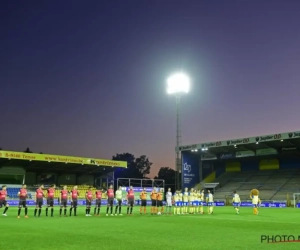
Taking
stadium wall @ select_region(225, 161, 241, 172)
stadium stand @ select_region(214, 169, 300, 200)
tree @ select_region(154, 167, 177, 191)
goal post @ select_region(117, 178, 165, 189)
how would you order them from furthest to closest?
tree @ select_region(154, 167, 177, 191) < stadium wall @ select_region(225, 161, 241, 172) < goal post @ select_region(117, 178, 165, 189) < stadium stand @ select_region(214, 169, 300, 200)

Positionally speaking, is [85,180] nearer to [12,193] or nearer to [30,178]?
[30,178]

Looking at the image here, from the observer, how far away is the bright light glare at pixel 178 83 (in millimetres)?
48106

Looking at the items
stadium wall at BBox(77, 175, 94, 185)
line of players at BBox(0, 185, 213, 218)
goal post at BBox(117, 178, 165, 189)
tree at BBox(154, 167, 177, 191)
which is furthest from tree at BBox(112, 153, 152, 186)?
line of players at BBox(0, 185, 213, 218)

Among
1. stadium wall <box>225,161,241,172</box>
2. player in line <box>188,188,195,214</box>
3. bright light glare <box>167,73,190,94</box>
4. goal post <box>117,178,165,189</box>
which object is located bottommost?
player in line <box>188,188,195,214</box>

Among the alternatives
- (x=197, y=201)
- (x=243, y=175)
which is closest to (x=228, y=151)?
(x=243, y=175)

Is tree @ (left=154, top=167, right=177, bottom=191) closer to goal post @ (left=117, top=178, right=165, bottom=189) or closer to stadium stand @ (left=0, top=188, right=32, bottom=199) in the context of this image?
goal post @ (left=117, top=178, right=165, bottom=189)

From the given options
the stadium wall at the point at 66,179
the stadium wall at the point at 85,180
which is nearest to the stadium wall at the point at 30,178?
the stadium wall at the point at 66,179

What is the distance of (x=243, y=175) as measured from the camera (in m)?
63.8

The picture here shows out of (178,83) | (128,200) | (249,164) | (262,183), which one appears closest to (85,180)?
(178,83)

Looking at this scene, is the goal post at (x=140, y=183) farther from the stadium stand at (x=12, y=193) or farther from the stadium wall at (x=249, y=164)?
the stadium wall at (x=249, y=164)

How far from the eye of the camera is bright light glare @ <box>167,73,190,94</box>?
158 ft

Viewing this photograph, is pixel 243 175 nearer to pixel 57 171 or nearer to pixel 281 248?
pixel 57 171

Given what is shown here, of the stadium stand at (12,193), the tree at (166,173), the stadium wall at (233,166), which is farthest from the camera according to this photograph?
the tree at (166,173)

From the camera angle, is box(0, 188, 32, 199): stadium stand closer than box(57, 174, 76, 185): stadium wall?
Yes
